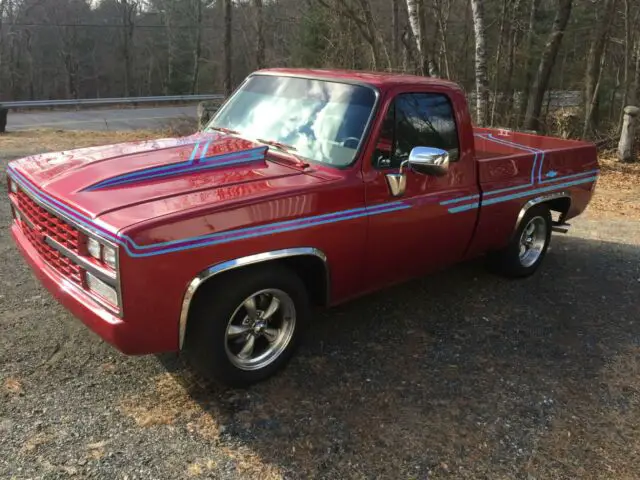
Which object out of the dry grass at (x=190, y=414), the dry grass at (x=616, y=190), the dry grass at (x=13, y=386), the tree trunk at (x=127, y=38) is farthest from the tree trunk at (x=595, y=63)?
the tree trunk at (x=127, y=38)

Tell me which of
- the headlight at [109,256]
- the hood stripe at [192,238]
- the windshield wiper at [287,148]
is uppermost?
the windshield wiper at [287,148]

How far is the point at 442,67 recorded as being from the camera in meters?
14.8

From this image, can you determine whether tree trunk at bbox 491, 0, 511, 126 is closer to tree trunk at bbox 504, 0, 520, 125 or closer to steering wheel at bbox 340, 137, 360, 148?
tree trunk at bbox 504, 0, 520, 125

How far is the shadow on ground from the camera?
2887mm

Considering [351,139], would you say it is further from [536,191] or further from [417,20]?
[417,20]

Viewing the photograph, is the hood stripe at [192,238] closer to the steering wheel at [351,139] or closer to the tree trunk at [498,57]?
the steering wheel at [351,139]

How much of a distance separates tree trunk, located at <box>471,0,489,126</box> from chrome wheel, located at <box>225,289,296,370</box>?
28.8 ft

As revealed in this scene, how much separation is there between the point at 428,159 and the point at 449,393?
147 centimetres

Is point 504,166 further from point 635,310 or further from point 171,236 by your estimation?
point 171,236

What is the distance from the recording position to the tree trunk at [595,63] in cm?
1321

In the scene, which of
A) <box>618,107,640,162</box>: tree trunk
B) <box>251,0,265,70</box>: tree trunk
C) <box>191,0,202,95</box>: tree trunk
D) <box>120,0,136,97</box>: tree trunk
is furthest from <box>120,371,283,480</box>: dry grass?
<box>120,0,136,97</box>: tree trunk

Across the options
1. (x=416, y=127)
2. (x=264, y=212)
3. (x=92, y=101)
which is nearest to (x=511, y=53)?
(x=416, y=127)

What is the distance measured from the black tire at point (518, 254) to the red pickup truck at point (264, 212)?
0.27 metres

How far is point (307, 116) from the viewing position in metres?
3.90
